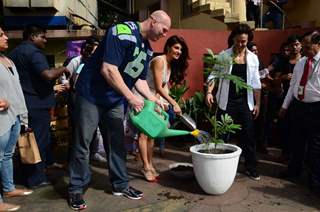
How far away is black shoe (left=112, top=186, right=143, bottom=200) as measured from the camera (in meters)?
4.39

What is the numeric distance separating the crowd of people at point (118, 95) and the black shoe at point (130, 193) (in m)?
0.01

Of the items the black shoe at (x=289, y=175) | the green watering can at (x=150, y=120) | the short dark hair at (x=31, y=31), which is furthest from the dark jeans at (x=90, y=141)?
the black shoe at (x=289, y=175)

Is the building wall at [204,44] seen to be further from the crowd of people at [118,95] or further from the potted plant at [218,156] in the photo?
the potted plant at [218,156]

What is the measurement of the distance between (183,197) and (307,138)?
1782mm

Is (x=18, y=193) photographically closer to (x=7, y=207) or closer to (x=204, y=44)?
(x=7, y=207)

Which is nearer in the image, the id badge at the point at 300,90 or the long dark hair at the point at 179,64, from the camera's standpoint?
the id badge at the point at 300,90

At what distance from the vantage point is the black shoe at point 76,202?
4.09m

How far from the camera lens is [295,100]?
4.92 m

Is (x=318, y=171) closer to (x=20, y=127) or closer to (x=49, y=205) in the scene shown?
(x=49, y=205)

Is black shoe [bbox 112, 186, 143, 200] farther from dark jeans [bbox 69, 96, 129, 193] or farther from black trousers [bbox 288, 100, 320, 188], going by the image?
black trousers [bbox 288, 100, 320, 188]

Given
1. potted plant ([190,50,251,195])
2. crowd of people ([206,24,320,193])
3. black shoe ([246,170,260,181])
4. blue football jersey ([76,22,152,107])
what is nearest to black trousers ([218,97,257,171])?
crowd of people ([206,24,320,193])

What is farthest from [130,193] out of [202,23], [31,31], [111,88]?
[202,23]

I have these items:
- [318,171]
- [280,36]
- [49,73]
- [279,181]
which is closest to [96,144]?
[49,73]

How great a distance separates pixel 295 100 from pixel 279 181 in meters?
1.07
